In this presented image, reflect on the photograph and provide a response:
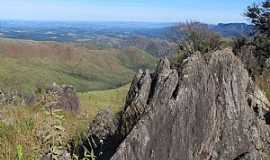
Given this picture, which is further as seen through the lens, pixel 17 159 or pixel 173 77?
pixel 173 77

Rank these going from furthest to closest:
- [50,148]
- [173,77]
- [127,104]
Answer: [127,104] < [173,77] < [50,148]

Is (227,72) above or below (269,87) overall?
above

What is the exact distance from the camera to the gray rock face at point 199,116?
20.9 feet

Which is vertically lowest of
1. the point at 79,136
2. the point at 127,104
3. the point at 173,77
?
the point at 79,136

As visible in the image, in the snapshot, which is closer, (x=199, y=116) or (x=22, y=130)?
(x=199, y=116)

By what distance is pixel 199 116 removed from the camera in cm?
673

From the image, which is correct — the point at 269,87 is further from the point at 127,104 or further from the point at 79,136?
the point at 79,136

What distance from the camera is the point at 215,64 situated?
7.54m

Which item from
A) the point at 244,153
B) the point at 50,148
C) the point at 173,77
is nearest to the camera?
the point at 50,148

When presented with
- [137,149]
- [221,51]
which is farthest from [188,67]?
[137,149]

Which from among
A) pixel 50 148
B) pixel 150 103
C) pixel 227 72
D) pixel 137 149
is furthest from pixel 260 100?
pixel 50 148

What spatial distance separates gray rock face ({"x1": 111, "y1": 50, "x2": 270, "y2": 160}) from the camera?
20.9 ft

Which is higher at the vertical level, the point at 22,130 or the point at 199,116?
the point at 199,116

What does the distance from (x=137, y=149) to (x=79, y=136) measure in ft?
6.33
